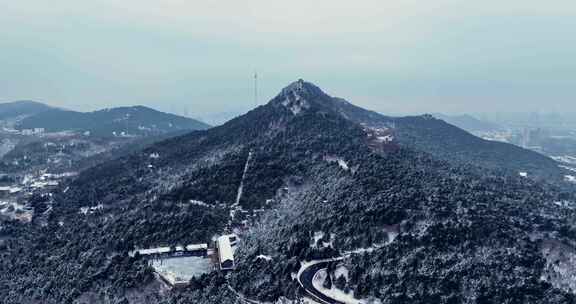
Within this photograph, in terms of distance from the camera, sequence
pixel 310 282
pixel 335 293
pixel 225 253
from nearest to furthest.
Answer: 1. pixel 335 293
2. pixel 310 282
3. pixel 225 253

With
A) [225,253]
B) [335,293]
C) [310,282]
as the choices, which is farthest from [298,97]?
[335,293]

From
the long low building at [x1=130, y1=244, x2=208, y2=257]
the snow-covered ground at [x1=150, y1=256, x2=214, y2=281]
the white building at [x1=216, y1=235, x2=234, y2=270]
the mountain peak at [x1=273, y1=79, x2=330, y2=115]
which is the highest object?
the mountain peak at [x1=273, y1=79, x2=330, y2=115]

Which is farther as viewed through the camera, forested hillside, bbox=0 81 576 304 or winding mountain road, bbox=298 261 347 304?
forested hillside, bbox=0 81 576 304

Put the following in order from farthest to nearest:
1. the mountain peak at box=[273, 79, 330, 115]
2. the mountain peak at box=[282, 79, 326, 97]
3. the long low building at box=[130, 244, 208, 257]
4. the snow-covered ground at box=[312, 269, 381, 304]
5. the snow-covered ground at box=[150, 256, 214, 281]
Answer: the mountain peak at box=[282, 79, 326, 97]
the mountain peak at box=[273, 79, 330, 115]
the long low building at box=[130, 244, 208, 257]
the snow-covered ground at box=[150, 256, 214, 281]
the snow-covered ground at box=[312, 269, 381, 304]

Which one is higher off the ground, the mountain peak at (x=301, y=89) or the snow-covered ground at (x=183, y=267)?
the mountain peak at (x=301, y=89)

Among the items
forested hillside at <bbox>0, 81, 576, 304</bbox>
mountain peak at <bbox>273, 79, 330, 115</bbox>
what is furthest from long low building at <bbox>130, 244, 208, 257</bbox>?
mountain peak at <bbox>273, 79, 330, 115</bbox>

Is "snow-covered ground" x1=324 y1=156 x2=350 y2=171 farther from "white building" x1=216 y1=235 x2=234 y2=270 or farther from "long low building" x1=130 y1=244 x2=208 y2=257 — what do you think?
"long low building" x1=130 y1=244 x2=208 y2=257

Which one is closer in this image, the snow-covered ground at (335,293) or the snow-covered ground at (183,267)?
the snow-covered ground at (335,293)

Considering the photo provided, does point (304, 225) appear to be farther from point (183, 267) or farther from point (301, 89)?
point (301, 89)

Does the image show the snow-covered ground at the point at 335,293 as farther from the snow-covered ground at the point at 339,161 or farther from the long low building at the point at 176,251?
the snow-covered ground at the point at 339,161

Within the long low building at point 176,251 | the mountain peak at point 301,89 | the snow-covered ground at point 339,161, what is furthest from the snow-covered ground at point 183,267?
the mountain peak at point 301,89

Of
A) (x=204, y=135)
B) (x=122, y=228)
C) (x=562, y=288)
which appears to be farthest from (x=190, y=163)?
(x=562, y=288)
